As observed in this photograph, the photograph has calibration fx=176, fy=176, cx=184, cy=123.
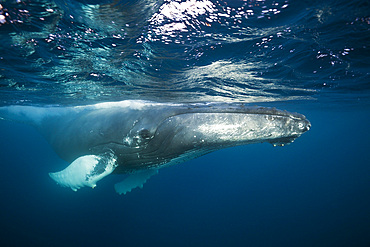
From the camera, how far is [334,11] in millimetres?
4551

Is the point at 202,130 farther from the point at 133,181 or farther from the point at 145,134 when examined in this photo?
the point at 133,181

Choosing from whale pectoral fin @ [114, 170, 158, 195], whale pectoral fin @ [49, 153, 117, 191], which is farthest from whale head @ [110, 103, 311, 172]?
whale pectoral fin @ [114, 170, 158, 195]

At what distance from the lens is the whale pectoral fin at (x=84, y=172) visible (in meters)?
3.71

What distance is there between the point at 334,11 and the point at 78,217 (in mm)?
28715

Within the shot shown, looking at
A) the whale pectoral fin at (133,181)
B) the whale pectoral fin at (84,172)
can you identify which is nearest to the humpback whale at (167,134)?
the whale pectoral fin at (84,172)

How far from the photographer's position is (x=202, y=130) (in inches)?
129

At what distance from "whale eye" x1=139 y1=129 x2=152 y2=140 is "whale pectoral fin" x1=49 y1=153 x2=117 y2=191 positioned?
116cm

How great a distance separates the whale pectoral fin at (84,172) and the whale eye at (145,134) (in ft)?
3.82

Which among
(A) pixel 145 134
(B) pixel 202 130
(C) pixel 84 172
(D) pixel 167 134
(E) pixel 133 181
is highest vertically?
(B) pixel 202 130

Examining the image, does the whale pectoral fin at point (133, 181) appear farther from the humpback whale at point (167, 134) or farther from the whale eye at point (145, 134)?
Answer: the whale eye at point (145, 134)

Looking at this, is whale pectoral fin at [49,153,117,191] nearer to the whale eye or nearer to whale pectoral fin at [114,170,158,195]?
the whale eye

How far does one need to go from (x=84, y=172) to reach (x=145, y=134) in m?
1.52

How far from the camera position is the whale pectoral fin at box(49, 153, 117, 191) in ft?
12.2

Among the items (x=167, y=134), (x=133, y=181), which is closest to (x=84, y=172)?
(x=167, y=134)
